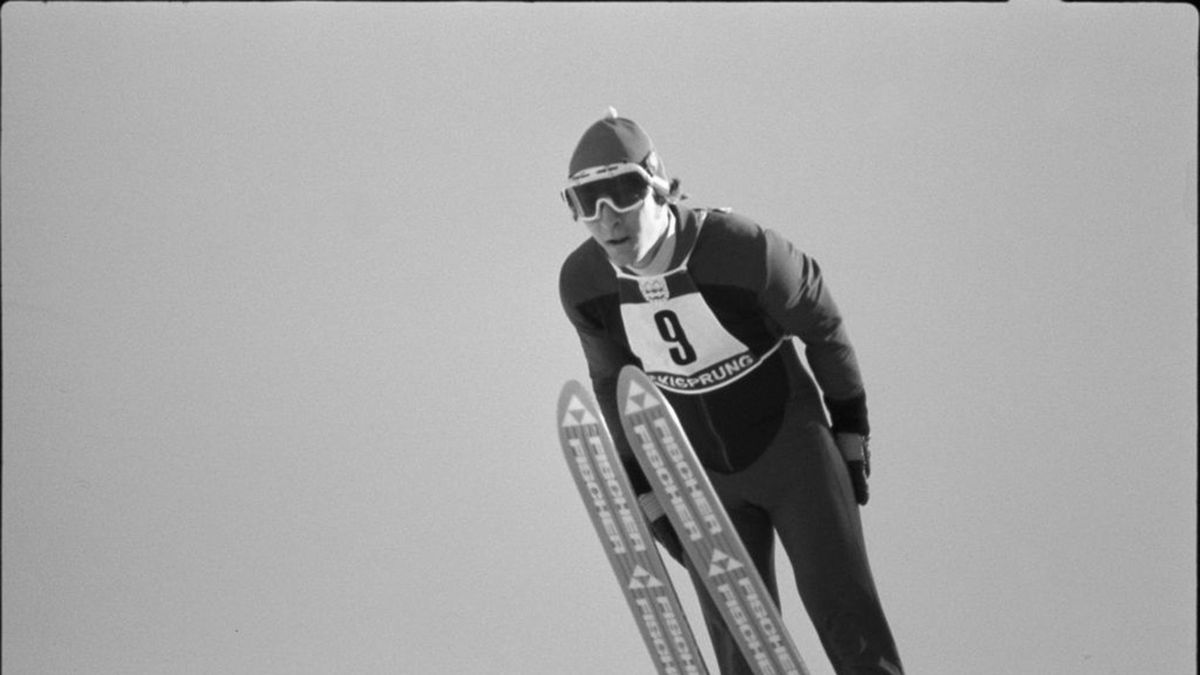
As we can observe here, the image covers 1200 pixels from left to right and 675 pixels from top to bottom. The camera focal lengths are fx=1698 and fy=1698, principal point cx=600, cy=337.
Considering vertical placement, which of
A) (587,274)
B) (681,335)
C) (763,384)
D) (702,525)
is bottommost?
(702,525)

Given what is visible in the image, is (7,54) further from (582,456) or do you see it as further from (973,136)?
(973,136)

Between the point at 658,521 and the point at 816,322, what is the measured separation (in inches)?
16.6

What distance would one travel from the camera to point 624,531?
102 inches

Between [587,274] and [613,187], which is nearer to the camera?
[613,187]

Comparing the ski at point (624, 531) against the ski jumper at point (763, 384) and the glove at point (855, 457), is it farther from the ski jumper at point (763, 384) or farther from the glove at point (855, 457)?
the glove at point (855, 457)

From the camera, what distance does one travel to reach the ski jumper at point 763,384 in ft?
8.04

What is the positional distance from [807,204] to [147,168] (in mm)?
1294

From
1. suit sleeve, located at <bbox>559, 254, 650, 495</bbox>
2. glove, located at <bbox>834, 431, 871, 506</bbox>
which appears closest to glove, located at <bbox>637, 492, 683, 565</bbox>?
suit sleeve, located at <bbox>559, 254, 650, 495</bbox>

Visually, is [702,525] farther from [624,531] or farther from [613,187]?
[613,187]

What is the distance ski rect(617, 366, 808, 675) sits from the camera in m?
2.47

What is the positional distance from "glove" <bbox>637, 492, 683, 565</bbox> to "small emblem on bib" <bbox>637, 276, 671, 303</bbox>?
0.34 m

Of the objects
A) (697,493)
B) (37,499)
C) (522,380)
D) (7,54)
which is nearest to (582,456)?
(697,493)

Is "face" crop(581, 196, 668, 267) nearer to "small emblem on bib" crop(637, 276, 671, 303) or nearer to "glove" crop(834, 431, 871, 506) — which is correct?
"small emblem on bib" crop(637, 276, 671, 303)

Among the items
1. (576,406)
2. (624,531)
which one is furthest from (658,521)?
(576,406)
